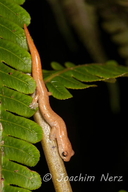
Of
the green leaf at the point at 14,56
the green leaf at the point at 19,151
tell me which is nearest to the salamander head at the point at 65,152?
the green leaf at the point at 19,151

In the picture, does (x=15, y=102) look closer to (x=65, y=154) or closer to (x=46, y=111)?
(x=46, y=111)

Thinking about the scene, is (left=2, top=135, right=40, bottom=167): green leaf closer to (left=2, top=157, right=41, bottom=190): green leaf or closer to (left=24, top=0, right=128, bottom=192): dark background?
(left=2, top=157, right=41, bottom=190): green leaf

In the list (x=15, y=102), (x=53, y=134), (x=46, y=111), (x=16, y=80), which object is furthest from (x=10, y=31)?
(x=53, y=134)

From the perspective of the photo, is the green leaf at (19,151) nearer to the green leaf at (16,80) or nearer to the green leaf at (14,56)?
the green leaf at (16,80)

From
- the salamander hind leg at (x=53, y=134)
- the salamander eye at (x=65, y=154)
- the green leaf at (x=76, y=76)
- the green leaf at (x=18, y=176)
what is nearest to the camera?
the green leaf at (x=18, y=176)

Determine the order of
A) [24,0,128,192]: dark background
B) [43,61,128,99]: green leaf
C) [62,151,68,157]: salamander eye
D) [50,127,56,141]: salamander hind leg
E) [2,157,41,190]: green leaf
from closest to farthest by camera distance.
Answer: [2,157,41,190]: green leaf
[50,127,56,141]: salamander hind leg
[62,151,68,157]: salamander eye
[43,61,128,99]: green leaf
[24,0,128,192]: dark background

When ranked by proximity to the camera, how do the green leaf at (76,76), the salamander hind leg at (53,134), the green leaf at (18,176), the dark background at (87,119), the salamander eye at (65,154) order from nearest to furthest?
the green leaf at (18,176)
the salamander hind leg at (53,134)
the salamander eye at (65,154)
the green leaf at (76,76)
the dark background at (87,119)

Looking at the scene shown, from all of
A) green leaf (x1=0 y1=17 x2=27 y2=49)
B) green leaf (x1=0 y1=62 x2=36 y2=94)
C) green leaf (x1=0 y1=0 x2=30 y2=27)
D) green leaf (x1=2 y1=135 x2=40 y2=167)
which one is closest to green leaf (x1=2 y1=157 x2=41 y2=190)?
green leaf (x1=2 y1=135 x2=40 y2=167)
